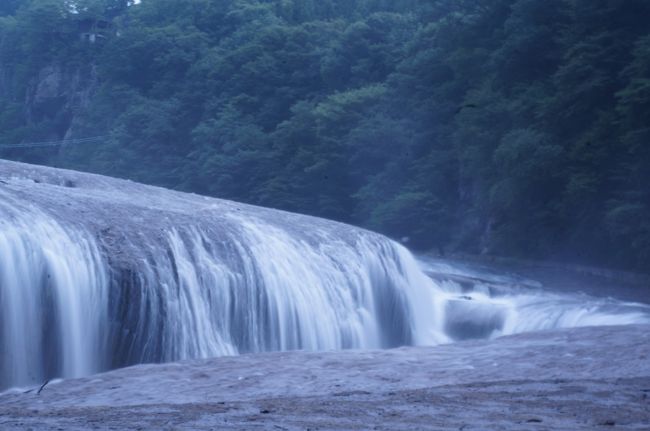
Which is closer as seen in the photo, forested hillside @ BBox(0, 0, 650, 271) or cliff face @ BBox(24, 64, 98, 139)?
forested hillside @ BBox(0, 0, 650, 271)

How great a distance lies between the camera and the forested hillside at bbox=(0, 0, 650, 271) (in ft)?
96.7

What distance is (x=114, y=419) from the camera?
7.47m

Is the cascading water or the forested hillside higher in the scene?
the forested hillside

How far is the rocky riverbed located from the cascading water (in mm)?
1440

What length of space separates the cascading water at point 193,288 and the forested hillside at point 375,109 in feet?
28.6

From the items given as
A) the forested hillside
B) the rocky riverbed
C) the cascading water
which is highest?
the forested hillside

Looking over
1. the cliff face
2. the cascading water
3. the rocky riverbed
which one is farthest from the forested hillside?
the rocky riverbed

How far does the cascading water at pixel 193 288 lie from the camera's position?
12438mm

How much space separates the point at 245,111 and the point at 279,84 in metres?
2.17

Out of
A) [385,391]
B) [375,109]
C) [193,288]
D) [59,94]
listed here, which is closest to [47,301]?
[193,288]

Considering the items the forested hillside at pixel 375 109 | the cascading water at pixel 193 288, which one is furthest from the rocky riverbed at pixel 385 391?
the forested hillside at pixel 375 109

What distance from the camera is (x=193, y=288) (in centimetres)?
1463

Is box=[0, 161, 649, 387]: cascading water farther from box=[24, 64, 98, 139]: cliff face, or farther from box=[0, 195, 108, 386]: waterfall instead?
box=[24, 64, 98, 139]: cliff face

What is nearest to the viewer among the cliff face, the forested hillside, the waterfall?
the waterfall
